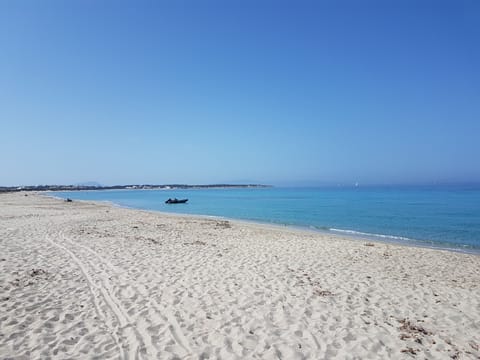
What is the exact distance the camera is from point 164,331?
5.83m

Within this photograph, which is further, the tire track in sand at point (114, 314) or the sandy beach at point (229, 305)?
the sandy beach at point (229, 305)

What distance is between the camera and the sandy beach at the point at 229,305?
5379mm

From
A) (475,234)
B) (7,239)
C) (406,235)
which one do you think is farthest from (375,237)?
(7,239)

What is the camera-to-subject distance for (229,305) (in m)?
7.14

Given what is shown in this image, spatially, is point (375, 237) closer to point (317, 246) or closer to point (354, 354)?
point (317, 246)

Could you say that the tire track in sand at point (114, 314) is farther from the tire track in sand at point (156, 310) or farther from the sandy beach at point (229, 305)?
the tire track in sand at point (156, 310)

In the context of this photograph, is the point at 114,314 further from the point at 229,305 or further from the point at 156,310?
the point at 229,305

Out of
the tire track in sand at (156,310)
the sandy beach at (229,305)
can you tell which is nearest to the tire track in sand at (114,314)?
the sandy beach at (229,305)

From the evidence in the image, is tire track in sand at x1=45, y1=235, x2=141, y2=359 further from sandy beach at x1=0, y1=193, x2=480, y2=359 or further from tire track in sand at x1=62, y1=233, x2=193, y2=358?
tire track in sand at x1=62, y1=233, x2=193, y2=358

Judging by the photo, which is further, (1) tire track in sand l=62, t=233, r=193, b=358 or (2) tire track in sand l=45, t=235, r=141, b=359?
(1) tire track in sand l=62, t=233, r=193, b=358

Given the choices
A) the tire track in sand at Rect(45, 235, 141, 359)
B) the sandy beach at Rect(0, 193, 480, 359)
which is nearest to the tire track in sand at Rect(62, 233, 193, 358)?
the sandy beach at Rect(0, 193, 480, 359)

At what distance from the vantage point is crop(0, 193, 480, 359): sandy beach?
5379mm

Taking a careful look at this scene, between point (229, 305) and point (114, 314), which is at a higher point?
point (114, 314)

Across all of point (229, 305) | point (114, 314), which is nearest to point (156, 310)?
point (114, 314)
